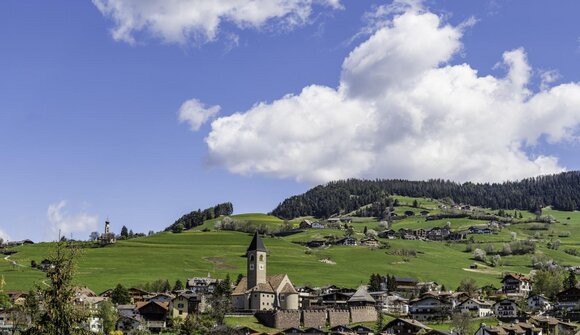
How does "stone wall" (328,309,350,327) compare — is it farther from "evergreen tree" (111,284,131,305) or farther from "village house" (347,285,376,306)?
"evergreen tree" (111,284,131,305)

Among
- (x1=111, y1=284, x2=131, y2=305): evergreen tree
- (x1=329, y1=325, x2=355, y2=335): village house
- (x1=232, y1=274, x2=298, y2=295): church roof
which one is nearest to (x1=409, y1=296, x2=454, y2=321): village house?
(x1=232, y1=274, x2=298, y2=295): church roof

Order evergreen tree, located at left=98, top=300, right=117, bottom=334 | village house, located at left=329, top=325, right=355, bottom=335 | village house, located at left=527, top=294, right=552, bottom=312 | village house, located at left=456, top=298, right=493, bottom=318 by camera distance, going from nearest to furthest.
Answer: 1. evergreen tree, located at left=98, top=300, right=117, bottom=334
2. village house, located at left=329, top=325, right=355, bottom=335
3. village house, located at left=456, top=298, right=493, bottom=318
4. village house, located at left=527, top=294, right=552, bottom=312

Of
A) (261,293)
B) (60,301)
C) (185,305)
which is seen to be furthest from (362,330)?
(60,301)

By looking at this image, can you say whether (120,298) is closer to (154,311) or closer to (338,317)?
(154,311)

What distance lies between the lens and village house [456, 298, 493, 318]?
133 meters

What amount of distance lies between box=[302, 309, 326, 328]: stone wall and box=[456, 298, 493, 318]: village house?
31916mm

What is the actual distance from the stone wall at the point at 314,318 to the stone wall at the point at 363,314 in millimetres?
8519

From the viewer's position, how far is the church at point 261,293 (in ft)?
404

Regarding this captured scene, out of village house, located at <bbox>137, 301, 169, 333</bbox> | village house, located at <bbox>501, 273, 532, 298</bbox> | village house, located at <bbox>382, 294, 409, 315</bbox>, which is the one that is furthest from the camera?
village house, located at <bbox>501, 273, 532, 298</bbox>

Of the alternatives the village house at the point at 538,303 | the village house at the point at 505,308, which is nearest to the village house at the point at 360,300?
the village house at the point at 505,308

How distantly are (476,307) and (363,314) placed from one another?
81.3 ft

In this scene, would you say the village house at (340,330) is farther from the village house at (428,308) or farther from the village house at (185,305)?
the village house at (428,308)

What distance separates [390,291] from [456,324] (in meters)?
49.7

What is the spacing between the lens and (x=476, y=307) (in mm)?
134625
